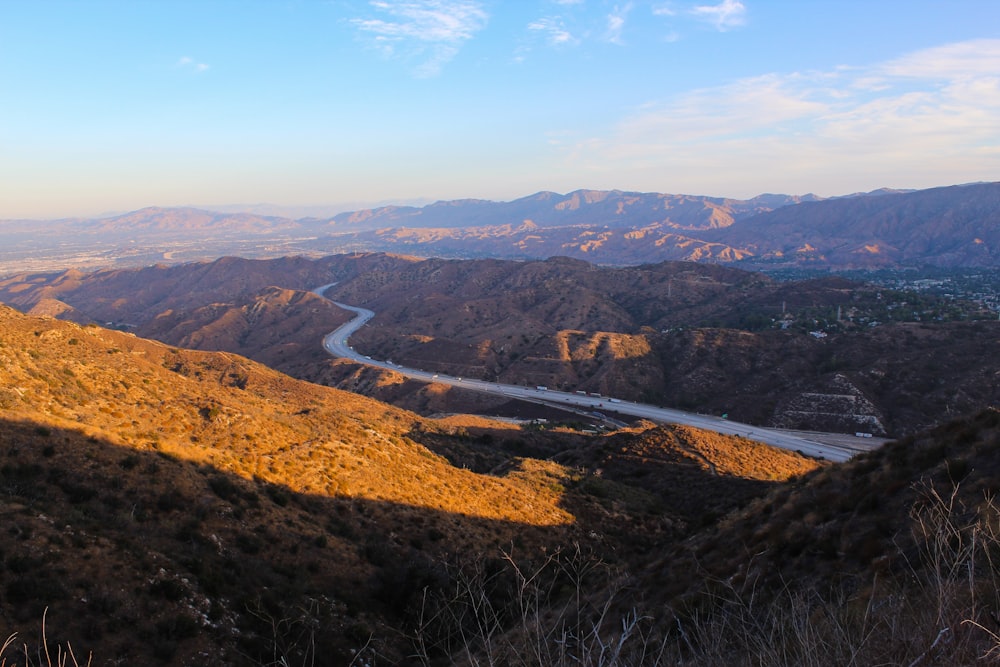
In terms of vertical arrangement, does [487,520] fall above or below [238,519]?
below

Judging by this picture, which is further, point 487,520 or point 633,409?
point 633,409

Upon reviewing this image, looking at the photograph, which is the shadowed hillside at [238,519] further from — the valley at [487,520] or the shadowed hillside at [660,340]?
the shadowed hillside at [660,340]

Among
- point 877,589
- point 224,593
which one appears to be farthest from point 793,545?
point 224,593

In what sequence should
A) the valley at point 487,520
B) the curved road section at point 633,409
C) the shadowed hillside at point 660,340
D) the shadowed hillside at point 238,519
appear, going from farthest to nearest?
the shadowed hillside at point 660,340 → the curved road section at point 633,409 → the shadowed hillside at point 238,519 → the valley at point 487,520

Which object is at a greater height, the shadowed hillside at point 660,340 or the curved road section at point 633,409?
the shadowed hillside at point 660,340

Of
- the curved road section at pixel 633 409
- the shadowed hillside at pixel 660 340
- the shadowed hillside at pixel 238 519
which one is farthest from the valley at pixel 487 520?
the shadowed hillside at pixel 660 340

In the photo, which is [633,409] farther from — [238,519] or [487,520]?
[238,519]

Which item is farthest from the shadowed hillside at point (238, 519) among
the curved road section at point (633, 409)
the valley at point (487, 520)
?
the curved road section at point (633, 409)

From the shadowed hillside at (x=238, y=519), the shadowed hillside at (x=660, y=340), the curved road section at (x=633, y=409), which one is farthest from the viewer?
the shadowed hillside at (x=660, y=340)

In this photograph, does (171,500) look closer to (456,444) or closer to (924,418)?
(456,444)

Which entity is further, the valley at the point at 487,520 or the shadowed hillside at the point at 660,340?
the shadowed hillside at the point at 660,340

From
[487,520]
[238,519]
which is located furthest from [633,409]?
[238,519]
